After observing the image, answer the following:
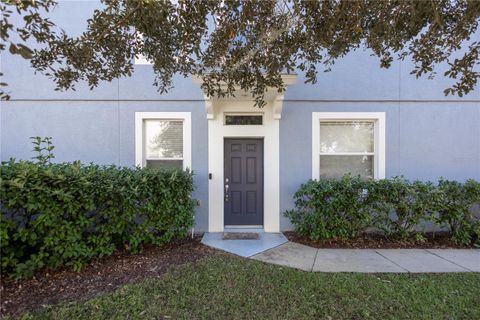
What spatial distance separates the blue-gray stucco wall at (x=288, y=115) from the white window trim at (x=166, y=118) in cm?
10

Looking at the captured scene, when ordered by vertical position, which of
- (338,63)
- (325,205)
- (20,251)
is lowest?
(20,251)

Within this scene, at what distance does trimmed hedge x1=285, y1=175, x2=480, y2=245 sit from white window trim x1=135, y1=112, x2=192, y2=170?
2.64m

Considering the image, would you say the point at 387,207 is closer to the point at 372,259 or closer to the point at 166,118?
the point at 372,259

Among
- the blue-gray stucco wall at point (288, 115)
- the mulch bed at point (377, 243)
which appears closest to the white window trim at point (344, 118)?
the blue-gray stucco wall at point (288, 115)

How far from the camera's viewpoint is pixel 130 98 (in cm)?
546

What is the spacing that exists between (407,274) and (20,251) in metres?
5.41

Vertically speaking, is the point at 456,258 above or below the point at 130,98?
below

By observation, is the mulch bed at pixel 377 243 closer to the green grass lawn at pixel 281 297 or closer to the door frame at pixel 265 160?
the door frame at pixel 265 160

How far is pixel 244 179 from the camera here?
563 centimetres

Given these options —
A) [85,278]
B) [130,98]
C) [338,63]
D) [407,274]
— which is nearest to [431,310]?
[407,274]

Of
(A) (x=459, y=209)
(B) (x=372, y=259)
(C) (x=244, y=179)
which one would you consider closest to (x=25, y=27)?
(C) (x=244, y=179)

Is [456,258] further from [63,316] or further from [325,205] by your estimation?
[63,316]

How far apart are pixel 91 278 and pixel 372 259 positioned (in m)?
4.24

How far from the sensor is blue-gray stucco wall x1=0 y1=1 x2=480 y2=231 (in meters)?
5.42
